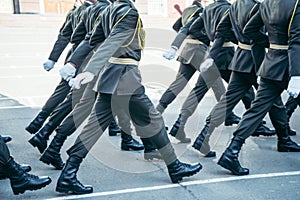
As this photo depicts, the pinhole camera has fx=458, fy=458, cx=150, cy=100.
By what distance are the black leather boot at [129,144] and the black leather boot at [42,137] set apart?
0.83 m

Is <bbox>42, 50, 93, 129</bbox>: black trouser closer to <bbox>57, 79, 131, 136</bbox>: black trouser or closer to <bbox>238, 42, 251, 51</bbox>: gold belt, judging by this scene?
<bbox>57, 79, 131, 136</bbox>: black trouser

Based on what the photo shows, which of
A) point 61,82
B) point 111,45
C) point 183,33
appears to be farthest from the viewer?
point 183,33

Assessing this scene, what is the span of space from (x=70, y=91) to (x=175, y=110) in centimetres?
258

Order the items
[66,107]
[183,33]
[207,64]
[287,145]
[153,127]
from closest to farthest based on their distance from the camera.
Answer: [153,127]
[66,107]
[207,64]
[287,145]
[183,33]

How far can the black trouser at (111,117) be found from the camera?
147 inches

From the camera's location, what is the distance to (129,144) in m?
5.12

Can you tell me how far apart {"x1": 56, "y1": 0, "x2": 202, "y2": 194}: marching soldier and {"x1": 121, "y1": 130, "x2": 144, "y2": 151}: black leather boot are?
1194mm

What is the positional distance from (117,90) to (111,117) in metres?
0.27

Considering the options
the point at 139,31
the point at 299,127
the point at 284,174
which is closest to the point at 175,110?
the point at 299,127

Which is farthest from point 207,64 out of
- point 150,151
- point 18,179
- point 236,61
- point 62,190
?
point 18,179

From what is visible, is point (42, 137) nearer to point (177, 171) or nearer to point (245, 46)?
point (177, 171)

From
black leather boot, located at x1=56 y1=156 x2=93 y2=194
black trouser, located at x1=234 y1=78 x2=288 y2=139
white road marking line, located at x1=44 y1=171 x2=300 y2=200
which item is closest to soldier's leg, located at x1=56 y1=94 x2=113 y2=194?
black leather boot, located at x1=56 y1=156 x2=93 y2=194

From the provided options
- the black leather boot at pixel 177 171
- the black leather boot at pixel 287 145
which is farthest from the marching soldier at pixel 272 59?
the black leather boot at pixel 287 145

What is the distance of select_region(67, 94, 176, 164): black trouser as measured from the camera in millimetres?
3746
